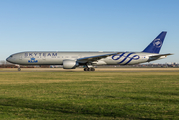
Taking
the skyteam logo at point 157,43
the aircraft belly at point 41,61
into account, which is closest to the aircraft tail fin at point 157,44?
the skyteam logo at point 157,43

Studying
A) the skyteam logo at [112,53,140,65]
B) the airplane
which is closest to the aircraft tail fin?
the airplane

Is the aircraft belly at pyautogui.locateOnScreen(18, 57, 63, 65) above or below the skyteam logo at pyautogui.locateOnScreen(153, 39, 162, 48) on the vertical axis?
below

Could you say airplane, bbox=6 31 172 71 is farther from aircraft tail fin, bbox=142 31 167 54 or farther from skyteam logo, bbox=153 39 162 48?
skyteam logo, bbox=153 39 162 48

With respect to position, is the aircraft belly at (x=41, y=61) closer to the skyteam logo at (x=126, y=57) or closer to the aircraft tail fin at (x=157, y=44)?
the skyteam logo at (x=126, y=57)

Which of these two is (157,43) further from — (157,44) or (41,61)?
(41,61)

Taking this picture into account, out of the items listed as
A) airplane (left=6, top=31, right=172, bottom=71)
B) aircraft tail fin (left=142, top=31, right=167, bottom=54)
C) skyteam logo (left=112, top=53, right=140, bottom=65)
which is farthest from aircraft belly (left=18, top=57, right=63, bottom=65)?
aircraft tail fin (left=142, top=31, right=167, bottom=54)

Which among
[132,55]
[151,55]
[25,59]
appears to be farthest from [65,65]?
[151,55]

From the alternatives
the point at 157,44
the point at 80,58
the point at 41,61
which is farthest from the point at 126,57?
the point at 41,61

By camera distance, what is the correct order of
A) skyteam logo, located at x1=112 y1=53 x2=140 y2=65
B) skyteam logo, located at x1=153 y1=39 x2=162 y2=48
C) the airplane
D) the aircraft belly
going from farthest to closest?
skyteam logo, located at x1=153 y1=39 x2=162 y2=48 < skyteam logo, located at x1=112 y1=53 x2=140 y2=65 < the aircraft belly < the airplane

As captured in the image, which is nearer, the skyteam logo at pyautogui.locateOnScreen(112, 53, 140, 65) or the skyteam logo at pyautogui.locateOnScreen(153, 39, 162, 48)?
the skyteam logo at pyautogui.locateOnScreen(112, 53, 140, 65)

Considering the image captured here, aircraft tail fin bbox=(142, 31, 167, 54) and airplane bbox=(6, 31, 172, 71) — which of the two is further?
aircraft tail fin bbox=(142, 31, 167, 54)

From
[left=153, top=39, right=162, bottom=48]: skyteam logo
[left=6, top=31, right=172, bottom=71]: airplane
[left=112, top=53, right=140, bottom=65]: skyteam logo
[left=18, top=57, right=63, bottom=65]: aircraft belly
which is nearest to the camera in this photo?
[left=6, top=31, right=172, bottom=71]: airplane

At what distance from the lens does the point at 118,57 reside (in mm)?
44000

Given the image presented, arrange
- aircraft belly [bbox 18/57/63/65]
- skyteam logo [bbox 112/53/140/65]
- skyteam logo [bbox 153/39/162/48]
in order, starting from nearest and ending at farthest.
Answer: aircraft belly [bbox 18/57/63/65] < skyteam logo [bbox 112/53/140/65] < skyteam logo [bbox 153/39/162/48]
